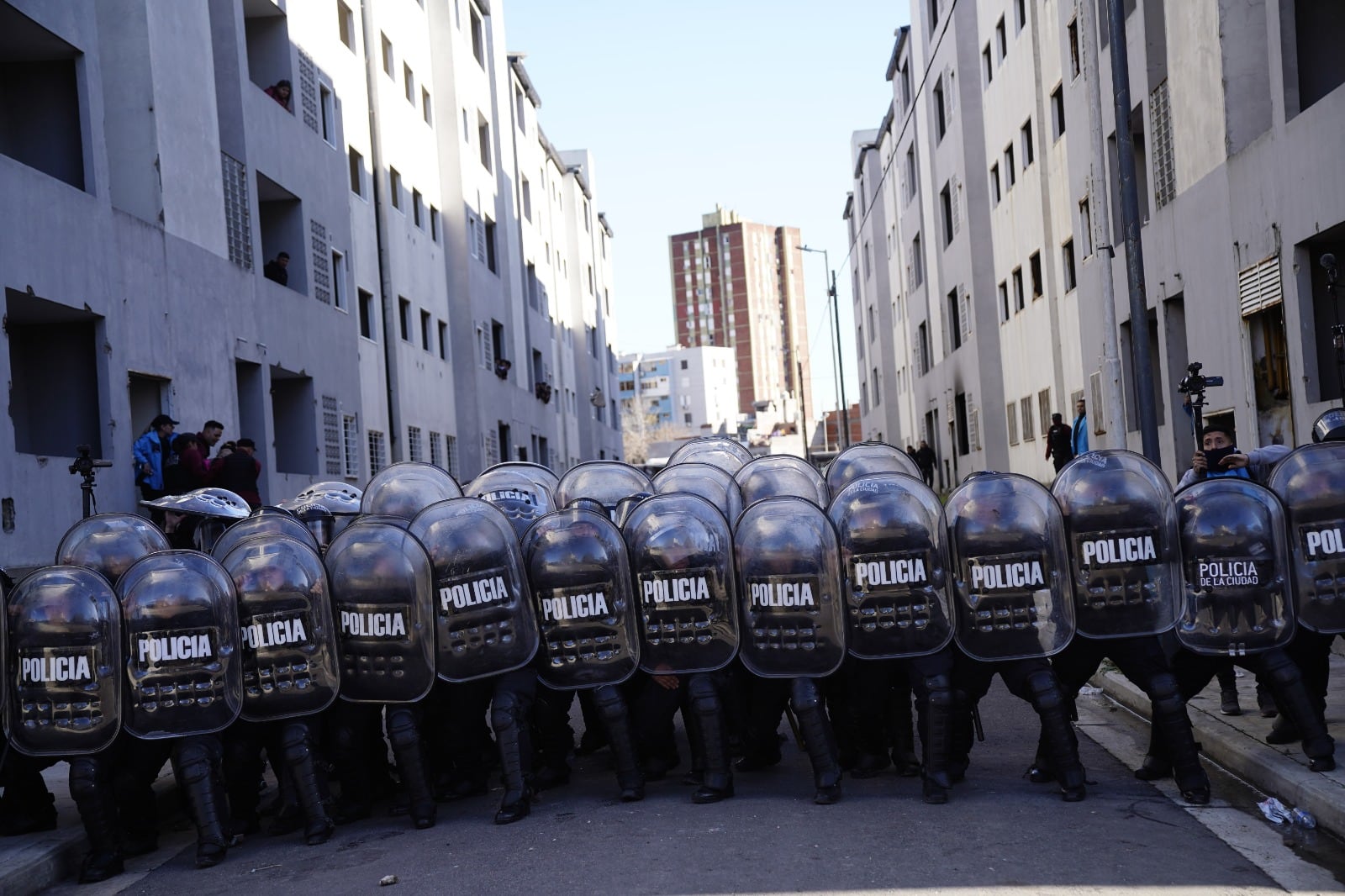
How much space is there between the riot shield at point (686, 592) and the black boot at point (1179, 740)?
1.97m

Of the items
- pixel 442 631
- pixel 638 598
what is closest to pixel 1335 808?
pixel 638 598

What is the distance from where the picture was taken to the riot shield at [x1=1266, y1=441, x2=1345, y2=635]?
6.39 m

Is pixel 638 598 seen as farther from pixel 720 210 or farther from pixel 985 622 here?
pixel 720 210

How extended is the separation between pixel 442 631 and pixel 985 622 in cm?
258

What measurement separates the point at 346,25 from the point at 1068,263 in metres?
14.3

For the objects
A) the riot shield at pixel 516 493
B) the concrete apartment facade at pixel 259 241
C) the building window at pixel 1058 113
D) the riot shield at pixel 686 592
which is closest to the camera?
the riot shield at pixel 686 592

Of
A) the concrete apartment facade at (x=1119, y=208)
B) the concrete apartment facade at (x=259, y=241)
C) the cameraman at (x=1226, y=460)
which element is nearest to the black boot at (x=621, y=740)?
the cameraman at (x=1226, y=460)

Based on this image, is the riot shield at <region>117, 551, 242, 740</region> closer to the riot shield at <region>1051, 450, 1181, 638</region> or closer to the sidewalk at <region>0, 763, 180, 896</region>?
the sidewalk at <region>0, 763, 180, 896</region>

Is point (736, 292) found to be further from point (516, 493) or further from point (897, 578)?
point (897, 578)

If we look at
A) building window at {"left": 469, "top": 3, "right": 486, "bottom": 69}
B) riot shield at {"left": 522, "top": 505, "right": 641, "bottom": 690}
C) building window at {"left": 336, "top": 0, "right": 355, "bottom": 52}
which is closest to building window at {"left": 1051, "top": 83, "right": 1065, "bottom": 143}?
building window at {"left": 336, "top": 0, "right": 355, "bottom": 52}

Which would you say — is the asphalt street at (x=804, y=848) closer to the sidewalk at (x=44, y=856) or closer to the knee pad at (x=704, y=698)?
the sidewalk at (x=44, y=856)

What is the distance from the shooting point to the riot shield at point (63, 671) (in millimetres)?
6258

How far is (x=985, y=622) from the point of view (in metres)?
6.47

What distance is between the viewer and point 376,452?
25.9 m
